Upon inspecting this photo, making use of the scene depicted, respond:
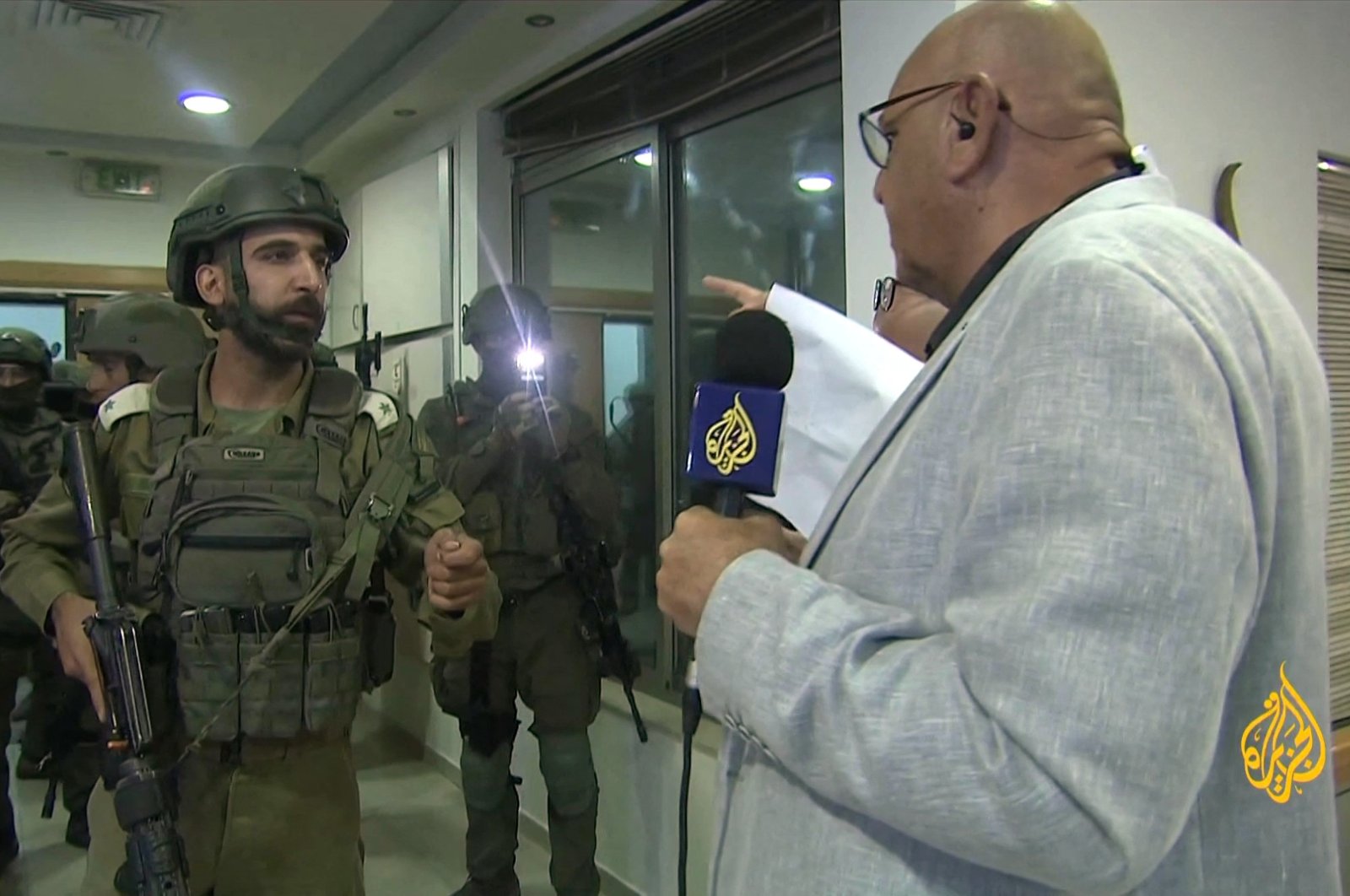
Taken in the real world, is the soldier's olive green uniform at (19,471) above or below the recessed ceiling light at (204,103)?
below

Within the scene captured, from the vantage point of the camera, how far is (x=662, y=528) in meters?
2.73

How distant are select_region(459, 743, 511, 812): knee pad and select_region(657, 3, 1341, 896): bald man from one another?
6.24 feet

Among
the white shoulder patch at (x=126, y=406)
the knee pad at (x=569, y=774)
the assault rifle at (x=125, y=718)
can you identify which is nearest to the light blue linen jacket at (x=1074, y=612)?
the assault rifle at (x=125, y=718)

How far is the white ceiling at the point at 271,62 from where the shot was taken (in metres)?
2.72

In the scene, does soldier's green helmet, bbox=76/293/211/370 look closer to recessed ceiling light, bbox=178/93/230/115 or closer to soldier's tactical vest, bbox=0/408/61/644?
soldier's tactical vest, bbox=0/408/61/644

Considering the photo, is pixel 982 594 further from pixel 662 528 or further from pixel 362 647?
pixel 662 528

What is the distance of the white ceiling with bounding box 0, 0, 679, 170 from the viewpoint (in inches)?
107

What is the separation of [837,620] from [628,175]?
2.50m

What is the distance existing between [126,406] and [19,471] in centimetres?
169

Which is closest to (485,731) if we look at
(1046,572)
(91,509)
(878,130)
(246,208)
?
(91,509)

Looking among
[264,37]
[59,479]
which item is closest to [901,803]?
[59,479]

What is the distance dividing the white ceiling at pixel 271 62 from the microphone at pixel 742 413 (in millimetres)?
1893

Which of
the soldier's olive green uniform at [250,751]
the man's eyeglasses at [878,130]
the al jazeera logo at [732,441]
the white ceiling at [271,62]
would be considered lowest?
the soldier's olive green uniform at [250,751]

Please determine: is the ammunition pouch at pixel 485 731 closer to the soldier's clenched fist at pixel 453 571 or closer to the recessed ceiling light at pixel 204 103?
the soldier's clenched fist at pixel 453 571
